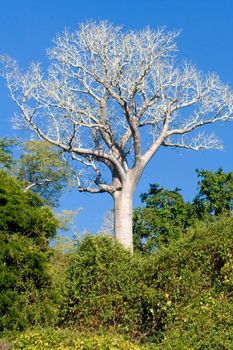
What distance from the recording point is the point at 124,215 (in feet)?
54.5

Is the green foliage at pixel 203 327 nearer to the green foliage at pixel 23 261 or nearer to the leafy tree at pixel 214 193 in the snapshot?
the green foliage at pixel 23 261

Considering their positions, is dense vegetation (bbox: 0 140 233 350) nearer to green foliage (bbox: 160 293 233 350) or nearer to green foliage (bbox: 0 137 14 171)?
green foliage (bbox: 160 293 233 350)

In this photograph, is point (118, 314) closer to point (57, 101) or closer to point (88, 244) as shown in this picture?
point (88, 244)

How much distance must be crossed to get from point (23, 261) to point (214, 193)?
28.7ft

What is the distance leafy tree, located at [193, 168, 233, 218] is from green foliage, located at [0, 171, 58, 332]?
7697mm

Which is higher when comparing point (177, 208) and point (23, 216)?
point (177, 208)

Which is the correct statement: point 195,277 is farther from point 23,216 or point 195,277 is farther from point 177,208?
point 177,208

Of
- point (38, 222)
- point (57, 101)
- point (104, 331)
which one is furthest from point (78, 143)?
point (104, 331)

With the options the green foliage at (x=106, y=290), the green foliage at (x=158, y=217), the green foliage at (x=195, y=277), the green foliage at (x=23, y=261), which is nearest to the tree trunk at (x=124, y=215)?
the green foliage at (x=158, y=217)

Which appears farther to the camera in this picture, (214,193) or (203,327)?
(214,193)

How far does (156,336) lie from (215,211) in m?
10.3

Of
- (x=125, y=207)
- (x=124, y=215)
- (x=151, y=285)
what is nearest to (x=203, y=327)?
(x=151, y=285)

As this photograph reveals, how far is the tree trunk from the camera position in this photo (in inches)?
638

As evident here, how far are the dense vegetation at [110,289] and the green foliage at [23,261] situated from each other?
15 mm
